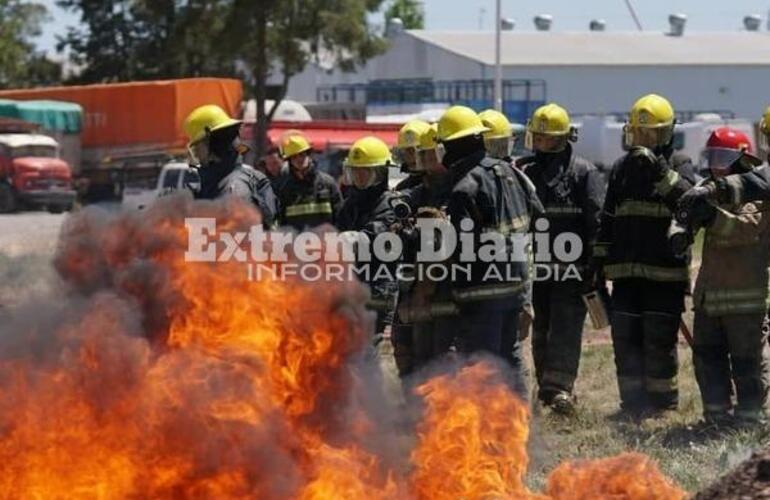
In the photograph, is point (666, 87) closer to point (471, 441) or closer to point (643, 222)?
point (643, 222)

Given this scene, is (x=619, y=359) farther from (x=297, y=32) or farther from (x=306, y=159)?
(x=297, y=32)

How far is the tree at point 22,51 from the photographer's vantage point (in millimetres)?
64938

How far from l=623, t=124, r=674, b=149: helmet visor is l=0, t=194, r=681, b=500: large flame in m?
3.56

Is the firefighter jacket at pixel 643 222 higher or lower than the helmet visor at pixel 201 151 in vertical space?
lower

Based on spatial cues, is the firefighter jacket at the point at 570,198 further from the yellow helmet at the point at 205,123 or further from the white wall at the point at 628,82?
the white wall at the point at 628,82

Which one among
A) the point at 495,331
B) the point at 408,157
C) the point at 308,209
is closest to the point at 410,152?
the point at 408,157

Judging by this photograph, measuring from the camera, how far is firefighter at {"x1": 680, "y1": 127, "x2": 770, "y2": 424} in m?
9.50

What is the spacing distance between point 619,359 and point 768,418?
1229 mm

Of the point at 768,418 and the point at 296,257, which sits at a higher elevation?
the point at 296,257

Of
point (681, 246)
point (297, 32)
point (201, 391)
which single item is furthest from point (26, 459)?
point (297, 32)

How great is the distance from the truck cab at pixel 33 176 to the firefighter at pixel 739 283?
106 ft

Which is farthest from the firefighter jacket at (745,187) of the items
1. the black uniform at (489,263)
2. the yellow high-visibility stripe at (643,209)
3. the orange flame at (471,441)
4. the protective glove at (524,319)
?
the orange flame at (471,441)

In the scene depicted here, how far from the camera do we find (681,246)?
31.7 feet

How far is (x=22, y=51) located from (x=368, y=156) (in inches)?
2356
